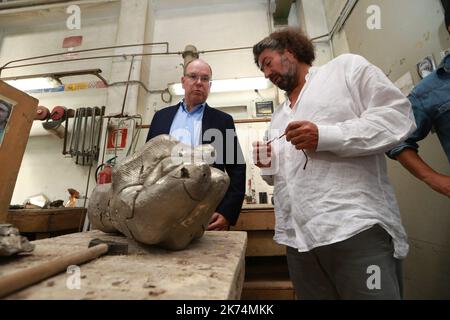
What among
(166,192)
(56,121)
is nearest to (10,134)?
(166,192)

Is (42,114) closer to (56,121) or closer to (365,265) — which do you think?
(56,121)

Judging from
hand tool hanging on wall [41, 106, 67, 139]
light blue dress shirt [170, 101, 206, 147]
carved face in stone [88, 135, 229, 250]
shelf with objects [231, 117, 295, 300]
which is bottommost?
shelf with objects [231, 117, 295, 300]

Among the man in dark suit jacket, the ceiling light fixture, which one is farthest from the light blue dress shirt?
the ceiling light fixture

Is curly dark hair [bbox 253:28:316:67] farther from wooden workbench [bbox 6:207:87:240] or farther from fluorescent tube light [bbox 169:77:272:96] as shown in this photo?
wooden workbench [bbox 6:207:87:240]

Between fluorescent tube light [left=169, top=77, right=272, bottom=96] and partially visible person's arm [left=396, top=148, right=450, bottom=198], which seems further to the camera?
fluorescent tube light [left=169, top=77, right=272, bottom=96]

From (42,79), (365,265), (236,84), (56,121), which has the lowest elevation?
(365,265)

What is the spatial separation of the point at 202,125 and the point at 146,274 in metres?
0.94

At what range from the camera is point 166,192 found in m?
0.49

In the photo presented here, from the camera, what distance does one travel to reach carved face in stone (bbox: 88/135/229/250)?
0.49 meters

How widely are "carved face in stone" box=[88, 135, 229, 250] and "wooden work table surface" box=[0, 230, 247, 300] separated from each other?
0.18ft

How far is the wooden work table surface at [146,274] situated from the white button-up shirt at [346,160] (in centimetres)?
25

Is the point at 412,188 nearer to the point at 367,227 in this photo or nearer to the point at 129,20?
the point at 367,227
